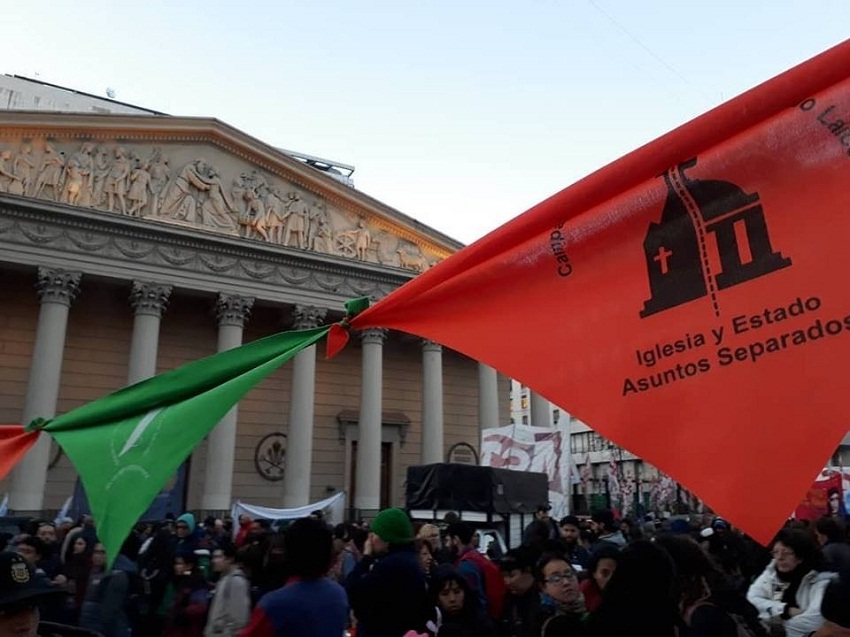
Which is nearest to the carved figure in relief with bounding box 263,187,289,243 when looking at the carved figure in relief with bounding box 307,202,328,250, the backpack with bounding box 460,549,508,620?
the carved figure in relief with bounding box 307,202,328,250

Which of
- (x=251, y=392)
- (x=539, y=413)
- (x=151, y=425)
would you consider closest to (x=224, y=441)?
(x=251, y=392)

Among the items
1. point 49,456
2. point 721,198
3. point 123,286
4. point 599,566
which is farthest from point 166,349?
point 721,198

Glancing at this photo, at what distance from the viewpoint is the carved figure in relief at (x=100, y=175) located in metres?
21.2

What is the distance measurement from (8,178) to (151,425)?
792 inches

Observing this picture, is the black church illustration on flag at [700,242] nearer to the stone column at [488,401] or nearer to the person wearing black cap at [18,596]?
the person wearing black cap at [18,596]

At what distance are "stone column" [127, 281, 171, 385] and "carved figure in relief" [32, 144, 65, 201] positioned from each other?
141 inches

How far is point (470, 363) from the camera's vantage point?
30.2m

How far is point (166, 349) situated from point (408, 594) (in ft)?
71.4

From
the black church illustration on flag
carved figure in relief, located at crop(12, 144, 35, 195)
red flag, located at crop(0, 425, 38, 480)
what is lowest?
red flag, located at crop(0, 425, 38, 480)

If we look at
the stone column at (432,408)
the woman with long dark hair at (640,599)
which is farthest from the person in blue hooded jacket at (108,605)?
the stone column at (432,408)

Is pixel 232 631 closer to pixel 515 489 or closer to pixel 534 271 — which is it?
pixel 534 271

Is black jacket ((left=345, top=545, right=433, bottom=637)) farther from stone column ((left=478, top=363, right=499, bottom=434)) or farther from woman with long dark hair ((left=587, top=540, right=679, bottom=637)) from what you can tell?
stone column ((left=478, top=363, right=499, bottom=434))

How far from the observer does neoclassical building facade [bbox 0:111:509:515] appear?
802 inches

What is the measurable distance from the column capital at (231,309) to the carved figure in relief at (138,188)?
3.67 m
